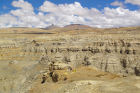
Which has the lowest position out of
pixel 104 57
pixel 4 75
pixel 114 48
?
pixel 4 75

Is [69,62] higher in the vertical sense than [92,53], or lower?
lower

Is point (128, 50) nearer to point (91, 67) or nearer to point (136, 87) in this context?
point (91, 67)

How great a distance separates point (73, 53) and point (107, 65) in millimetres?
12016

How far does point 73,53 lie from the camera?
44.0 metres

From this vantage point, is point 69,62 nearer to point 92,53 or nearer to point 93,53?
point 92,53

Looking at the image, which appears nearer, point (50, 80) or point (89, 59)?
point (50, 80)

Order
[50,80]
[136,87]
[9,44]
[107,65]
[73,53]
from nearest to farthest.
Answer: [136,87]
[50,80]
[107,65]
[73,53]
[9,44]

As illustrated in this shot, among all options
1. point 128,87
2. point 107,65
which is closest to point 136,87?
point 128,87

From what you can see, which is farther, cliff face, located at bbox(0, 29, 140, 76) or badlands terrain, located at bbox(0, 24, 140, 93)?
cliff face, located at bbox(0, 29, 140, 76)

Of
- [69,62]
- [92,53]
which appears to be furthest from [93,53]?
[69,62]

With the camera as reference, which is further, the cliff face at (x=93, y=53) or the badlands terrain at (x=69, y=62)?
the cliff face at (x=93, y=53)

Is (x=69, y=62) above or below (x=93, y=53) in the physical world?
below

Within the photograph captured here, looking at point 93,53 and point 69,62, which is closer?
point 69,62

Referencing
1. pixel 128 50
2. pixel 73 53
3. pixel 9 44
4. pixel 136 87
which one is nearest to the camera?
pixel 136 87
